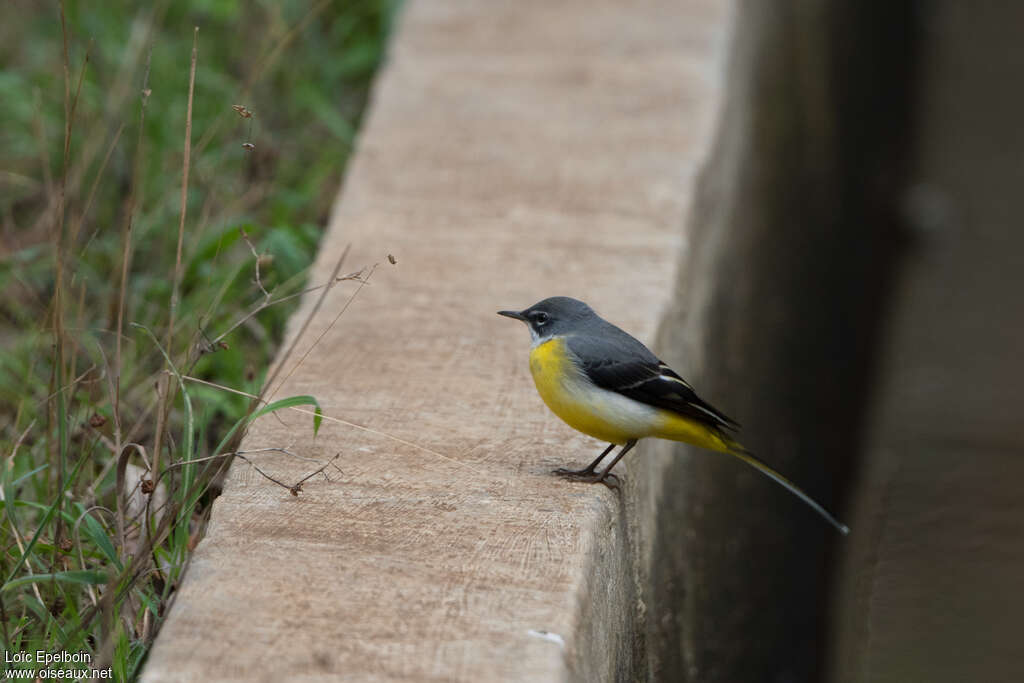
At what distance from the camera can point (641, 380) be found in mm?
3650

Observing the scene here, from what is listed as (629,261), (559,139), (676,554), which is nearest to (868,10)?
(559,139)

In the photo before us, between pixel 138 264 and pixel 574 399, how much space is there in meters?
2.55

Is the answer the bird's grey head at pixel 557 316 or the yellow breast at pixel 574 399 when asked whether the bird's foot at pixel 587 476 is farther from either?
the bird's grey head at pixel 557 316

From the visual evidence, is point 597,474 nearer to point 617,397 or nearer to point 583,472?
point 583,472

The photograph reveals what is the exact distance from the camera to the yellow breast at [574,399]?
141 inches

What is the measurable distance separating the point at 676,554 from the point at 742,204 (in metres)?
2.62

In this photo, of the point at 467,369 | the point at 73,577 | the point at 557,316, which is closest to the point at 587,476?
the point at 557,316

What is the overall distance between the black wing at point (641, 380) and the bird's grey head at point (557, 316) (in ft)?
0.44

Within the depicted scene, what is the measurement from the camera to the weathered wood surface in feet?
9.31

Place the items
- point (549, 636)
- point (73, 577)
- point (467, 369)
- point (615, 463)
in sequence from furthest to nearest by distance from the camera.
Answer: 1. point (467, 369)
2. point (615, 463)
3. point (73, 577)
4. point (549, 636)

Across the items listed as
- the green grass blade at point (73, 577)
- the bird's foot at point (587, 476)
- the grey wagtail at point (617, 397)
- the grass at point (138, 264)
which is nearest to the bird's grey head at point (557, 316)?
the grey wagtail at point (617, 397)

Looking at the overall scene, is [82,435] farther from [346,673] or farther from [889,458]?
[889,458]

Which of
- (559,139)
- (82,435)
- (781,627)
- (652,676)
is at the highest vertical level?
(559,139)

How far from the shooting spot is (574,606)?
2955 mm
